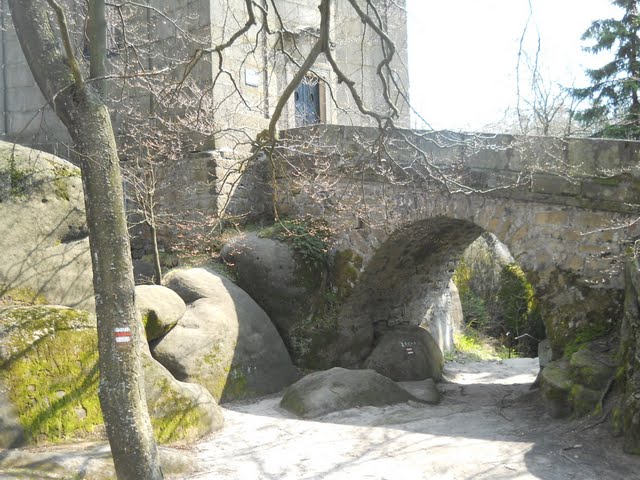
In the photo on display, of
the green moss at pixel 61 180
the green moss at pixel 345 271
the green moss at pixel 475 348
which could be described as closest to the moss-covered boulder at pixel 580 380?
the green moss at pixel 345 271

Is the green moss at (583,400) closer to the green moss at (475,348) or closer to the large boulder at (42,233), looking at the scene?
the large boulder at (42,233)

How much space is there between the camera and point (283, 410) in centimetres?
801

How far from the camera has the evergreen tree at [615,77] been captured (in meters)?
9.66

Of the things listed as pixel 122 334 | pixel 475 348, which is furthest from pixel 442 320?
pixel 122 334

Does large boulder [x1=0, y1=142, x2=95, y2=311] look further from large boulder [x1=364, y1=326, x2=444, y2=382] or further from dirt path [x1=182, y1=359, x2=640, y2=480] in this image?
large boulder [x1=364, y1=326, x2=444, y2=382]

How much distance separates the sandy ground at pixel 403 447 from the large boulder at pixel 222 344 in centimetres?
38

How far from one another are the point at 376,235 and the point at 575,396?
12.6 feet


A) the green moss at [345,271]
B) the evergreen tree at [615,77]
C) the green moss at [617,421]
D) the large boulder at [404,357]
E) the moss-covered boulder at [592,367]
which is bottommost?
the large boulder at [404,357]

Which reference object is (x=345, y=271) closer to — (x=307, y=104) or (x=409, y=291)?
(x=409, y=291)

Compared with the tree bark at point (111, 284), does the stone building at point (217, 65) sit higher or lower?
higher

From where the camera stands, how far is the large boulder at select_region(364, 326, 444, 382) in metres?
10.4

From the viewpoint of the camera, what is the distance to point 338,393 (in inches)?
316

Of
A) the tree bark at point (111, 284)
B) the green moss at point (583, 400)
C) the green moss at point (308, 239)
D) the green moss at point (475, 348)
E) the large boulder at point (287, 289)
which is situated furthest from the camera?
the green moss at point (475, 348)

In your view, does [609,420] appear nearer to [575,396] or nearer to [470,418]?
[575,396]
